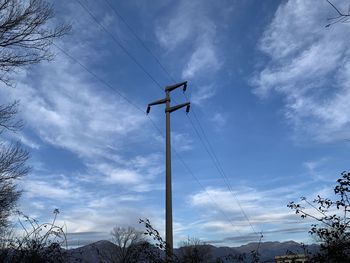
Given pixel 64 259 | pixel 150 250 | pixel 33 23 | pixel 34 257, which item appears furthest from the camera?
pixel 33 23

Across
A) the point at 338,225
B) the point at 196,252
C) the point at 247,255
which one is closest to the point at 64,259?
the point at 196,252

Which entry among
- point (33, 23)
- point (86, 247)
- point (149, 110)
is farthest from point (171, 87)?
point (86, 247)

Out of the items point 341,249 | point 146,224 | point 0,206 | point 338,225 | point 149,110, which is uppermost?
point 149,110

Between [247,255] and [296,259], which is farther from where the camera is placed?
[247,255]

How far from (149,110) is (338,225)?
1425 cm

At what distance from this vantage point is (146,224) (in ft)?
17.5

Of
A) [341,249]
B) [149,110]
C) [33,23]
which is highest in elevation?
[149,110]

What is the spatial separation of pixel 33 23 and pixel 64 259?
6216mm

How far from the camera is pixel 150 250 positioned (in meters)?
5.34

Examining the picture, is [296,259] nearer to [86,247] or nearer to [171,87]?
[86,247]

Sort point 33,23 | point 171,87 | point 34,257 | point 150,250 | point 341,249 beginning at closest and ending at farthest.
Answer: point 341,249, point 150,250, point 34,257, point 33,23, point 171,87

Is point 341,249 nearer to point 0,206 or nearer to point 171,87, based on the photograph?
point 171,87

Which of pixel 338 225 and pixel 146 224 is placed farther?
pixel 146 224

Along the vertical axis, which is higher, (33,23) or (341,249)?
(33,23)
